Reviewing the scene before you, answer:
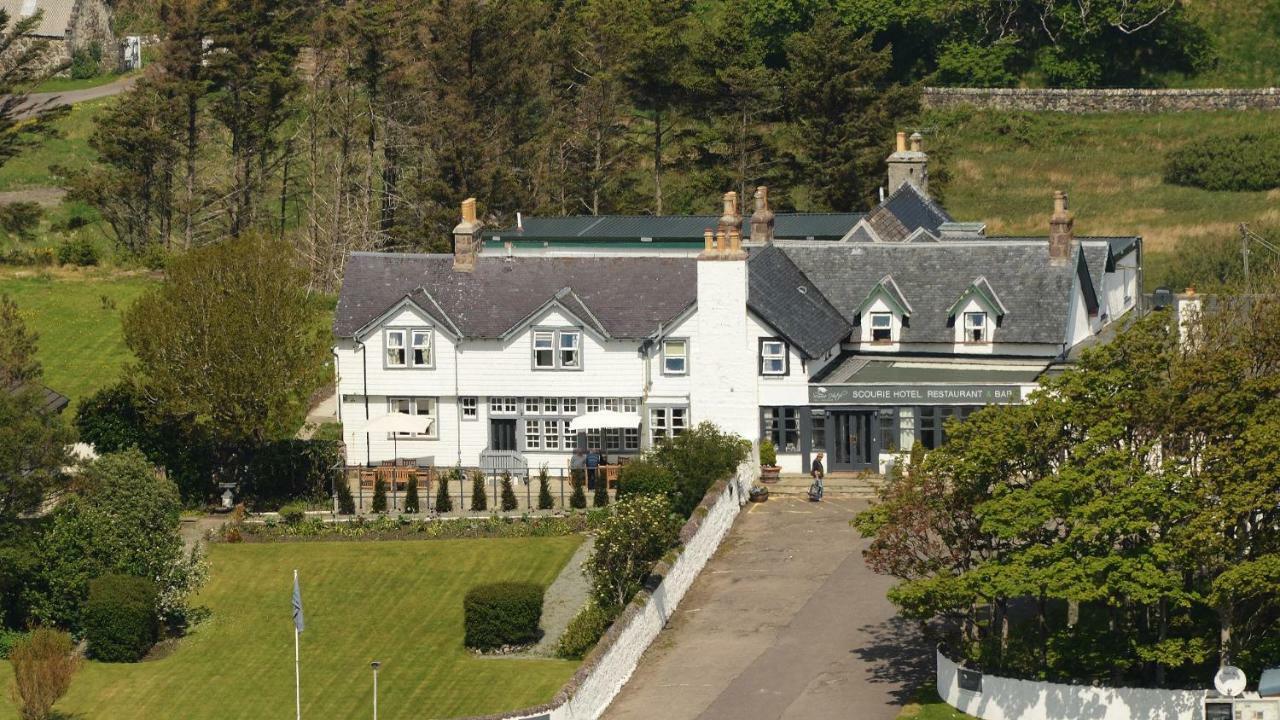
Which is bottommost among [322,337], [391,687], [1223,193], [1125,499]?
[391,687]

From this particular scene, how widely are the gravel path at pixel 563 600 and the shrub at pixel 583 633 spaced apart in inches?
17.5

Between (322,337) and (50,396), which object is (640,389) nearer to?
(322,337)

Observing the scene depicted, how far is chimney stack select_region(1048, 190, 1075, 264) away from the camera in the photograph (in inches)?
2990

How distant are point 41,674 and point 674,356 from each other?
79.2 feet

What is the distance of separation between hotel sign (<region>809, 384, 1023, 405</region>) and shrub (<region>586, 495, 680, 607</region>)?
438 inches

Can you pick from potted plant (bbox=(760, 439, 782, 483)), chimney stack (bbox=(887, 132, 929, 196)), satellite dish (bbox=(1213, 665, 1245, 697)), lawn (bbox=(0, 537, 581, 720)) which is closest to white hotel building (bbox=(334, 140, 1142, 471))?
potted plant (bbox=(760, 439, 782, 483))

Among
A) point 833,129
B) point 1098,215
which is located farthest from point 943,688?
point 1098,215

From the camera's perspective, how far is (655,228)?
90938 mm

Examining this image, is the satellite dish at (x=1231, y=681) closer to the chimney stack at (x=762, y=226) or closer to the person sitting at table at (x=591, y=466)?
the person sitting at table at (x=591, y=466)

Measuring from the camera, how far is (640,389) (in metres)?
75.1

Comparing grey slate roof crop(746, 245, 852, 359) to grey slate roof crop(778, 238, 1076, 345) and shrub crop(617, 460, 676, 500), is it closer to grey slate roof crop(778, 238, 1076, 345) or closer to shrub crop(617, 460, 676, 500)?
grey slate roof crop(778, 238, 1076, 345)

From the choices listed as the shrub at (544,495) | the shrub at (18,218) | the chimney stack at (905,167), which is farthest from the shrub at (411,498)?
the shrub at (18,218)

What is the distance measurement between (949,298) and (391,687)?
82.6 feet

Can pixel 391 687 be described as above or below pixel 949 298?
below
